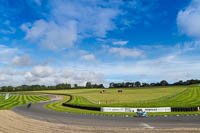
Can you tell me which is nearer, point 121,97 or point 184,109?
point 184,109

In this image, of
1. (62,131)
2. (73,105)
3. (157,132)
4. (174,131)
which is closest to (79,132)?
(62,131)

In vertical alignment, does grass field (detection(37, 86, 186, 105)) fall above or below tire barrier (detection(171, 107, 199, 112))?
below

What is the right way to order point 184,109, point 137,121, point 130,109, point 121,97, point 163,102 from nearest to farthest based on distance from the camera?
1. point 137,121
2. point 184,109
3. point 130,109
4. point 163,102
5. point 121,97

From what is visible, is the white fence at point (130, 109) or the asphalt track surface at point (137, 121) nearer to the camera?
the asphalt track surface at point (137, 121)

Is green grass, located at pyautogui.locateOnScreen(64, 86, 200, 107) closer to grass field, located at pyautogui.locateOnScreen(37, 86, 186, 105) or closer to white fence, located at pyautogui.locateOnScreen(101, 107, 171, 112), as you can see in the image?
white fence, located at pyautogui.locateOnScreen(101, 107, 171, 112)

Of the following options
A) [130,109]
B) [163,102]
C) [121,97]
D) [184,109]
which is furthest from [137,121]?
[121,97]

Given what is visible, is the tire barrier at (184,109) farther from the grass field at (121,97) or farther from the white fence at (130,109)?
the grass field at (121,97)

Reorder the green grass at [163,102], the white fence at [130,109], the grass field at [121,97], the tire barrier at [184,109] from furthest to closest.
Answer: the grass field at [121,97], the green grass at [163,102], the white fence at [130,109], the tire barrier at [184,109]

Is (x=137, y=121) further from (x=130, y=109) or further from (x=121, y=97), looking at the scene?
(x=121, y=97)

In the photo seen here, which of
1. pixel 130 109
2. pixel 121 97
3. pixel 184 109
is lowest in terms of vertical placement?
pixel 121 97

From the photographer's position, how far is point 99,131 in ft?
58.4

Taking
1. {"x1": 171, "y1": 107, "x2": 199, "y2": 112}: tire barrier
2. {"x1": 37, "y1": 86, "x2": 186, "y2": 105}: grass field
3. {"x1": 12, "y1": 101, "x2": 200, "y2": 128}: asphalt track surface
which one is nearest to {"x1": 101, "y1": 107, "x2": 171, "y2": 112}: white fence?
{"x1": 171, "y1": 107, "x2": 199, "y2": 112}: tire barrier

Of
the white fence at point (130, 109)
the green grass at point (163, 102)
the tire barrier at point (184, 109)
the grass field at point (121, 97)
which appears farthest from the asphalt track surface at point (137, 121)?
the grass field at point (121, 97)

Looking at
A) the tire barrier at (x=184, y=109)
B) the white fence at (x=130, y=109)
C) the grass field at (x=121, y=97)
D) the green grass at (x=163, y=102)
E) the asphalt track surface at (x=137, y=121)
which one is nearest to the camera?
the asphalt track surface at (x=137, y=121)
